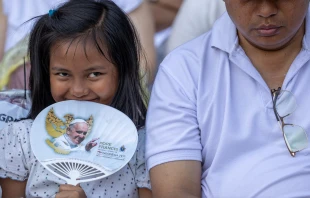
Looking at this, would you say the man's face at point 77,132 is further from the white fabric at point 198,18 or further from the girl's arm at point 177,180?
the white fabric at point 198,18

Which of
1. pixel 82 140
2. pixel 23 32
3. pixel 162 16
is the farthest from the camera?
pixel 162 16

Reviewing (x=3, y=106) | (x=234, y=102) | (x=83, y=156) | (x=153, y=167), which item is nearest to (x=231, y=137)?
(x=234, y=102)

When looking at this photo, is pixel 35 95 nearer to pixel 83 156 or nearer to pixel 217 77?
pixel 83 156

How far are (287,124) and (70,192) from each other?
71cm

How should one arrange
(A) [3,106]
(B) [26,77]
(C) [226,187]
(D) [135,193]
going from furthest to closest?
(B) [26,77] → (A) [3,106] → (D) [135,193] → (C) [226,187]

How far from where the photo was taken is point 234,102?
239 cm

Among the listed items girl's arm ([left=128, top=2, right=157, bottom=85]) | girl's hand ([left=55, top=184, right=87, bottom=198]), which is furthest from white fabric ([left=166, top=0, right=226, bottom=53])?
girl's hand ([left=55, top=184, right=87, bottom=198])

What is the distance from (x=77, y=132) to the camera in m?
2.48

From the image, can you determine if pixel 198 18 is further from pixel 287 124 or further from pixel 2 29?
pixel 287 124

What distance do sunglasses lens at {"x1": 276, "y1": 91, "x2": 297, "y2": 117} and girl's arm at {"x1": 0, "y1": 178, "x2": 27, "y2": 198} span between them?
0.90m

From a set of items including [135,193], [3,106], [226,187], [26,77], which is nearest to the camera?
[226,187]

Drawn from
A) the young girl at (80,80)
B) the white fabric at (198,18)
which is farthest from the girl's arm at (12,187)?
the white fabric at (198,18)

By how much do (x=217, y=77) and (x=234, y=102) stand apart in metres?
0.10

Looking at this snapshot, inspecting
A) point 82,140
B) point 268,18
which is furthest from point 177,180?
point 268,18
